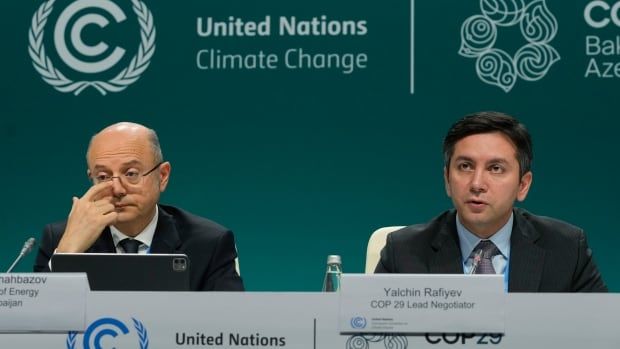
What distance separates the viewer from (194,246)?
324 cm

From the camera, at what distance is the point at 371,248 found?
335 cm

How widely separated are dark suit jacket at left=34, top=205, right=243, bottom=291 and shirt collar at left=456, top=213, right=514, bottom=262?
0.73 meters

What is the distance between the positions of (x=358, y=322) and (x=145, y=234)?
4.67ft

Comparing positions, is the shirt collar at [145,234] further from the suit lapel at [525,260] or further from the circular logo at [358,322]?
the circular logo at [358,322]

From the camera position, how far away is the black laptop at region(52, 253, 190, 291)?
2529 mm

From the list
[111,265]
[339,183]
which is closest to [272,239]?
[339,183]

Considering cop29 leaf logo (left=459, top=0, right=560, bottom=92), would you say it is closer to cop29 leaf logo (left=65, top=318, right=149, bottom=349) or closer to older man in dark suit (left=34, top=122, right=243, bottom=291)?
older man in dark suit (left=34, top=122, right=243, bottom=291)

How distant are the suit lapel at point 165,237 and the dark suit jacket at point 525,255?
69 centimetres

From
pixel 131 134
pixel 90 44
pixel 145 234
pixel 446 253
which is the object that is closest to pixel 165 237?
pixel 145 234

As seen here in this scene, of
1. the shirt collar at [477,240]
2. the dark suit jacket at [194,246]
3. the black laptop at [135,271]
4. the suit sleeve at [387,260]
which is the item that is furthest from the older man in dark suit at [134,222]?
the shirt collar at [477,240]

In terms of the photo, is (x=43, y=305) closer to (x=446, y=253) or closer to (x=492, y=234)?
(x=446, y=253)

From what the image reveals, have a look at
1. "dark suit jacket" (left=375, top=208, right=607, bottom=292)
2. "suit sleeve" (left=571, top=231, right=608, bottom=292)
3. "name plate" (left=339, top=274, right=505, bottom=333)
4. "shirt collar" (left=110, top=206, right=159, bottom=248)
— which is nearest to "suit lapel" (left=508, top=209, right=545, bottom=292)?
"dark suit jacket" (left=375, top=208, right=607, bottom=292)

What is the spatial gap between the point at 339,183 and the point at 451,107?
607mm

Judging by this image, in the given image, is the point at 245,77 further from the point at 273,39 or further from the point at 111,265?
the point at 111,265
